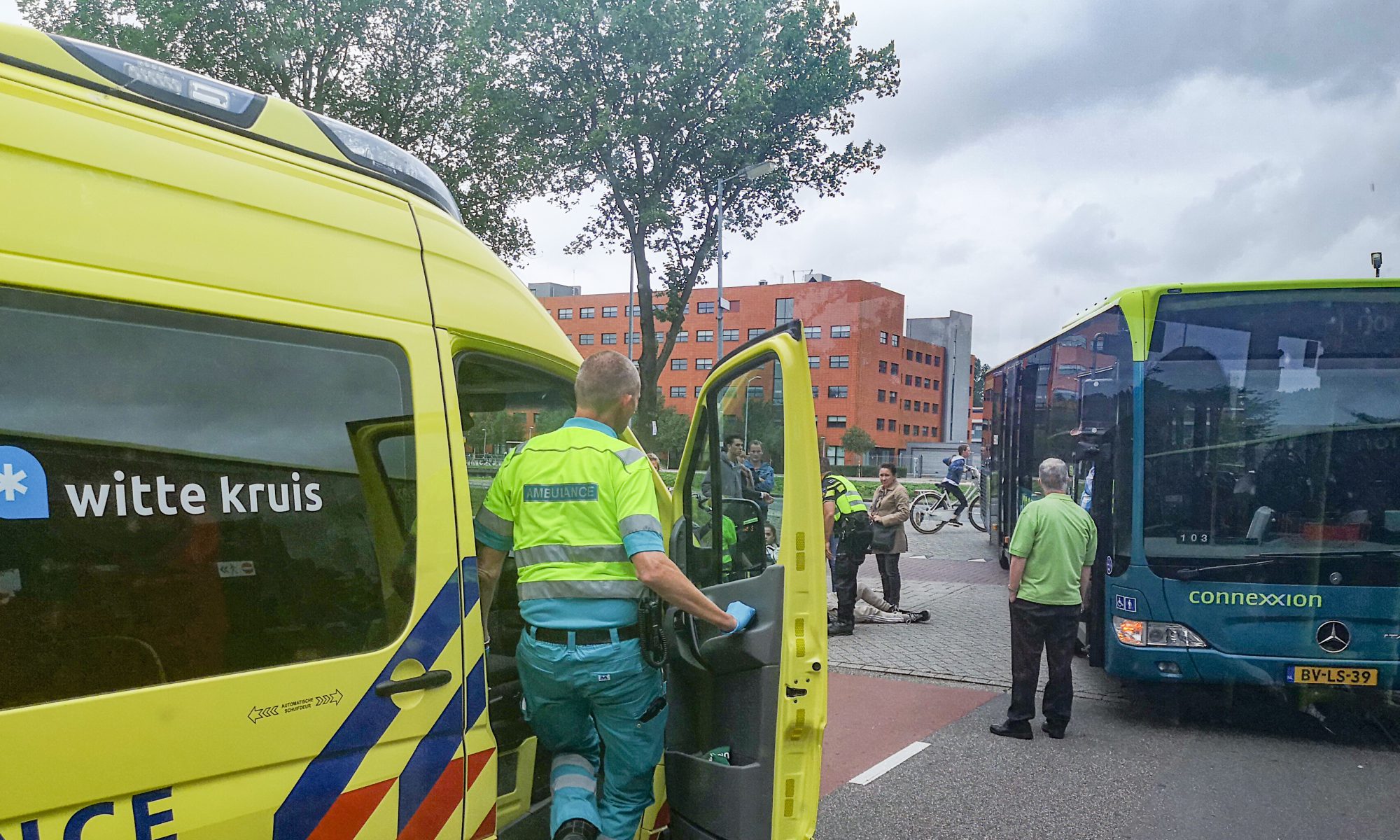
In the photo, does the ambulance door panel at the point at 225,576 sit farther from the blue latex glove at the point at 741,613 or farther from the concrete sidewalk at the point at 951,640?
the concrete sidewalk at the point at 951,640

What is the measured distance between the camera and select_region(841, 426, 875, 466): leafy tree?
5866cm

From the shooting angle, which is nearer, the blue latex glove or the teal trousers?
the teal trousers

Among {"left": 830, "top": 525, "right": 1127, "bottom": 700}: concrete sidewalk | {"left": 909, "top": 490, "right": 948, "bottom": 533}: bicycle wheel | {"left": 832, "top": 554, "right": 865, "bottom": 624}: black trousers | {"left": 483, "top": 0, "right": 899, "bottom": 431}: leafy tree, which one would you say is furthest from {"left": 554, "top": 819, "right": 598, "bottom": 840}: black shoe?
{"left": 909, "top": 490, "right": 948, "bottom": 533}: bicycle wheel

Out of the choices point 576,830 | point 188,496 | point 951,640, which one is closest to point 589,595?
point 576,830

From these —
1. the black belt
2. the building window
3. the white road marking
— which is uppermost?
the building window

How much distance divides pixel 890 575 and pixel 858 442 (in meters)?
51.0

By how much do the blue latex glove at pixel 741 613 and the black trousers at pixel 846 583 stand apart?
20.9 ft

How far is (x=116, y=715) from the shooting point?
172 centimetres

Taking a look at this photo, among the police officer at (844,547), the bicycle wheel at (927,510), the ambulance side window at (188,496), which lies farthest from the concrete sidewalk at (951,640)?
the bicycle wheel at (927,510)

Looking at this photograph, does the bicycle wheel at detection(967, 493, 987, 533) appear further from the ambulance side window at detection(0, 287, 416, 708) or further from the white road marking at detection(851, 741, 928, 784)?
the ambulance side window at detection(0, 287, 416, 708)

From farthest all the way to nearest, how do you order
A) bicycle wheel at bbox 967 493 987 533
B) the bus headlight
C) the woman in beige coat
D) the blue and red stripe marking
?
bicycle wheel at bbox 967 493 987 533 < the woman in beige coat < the bus headlight < the blue and red stripe marking

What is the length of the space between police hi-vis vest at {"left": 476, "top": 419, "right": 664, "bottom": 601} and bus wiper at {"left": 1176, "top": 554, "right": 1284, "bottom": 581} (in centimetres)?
449

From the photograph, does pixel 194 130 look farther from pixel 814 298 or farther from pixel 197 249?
pixel 814 298

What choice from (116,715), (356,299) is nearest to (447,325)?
(356,299)
